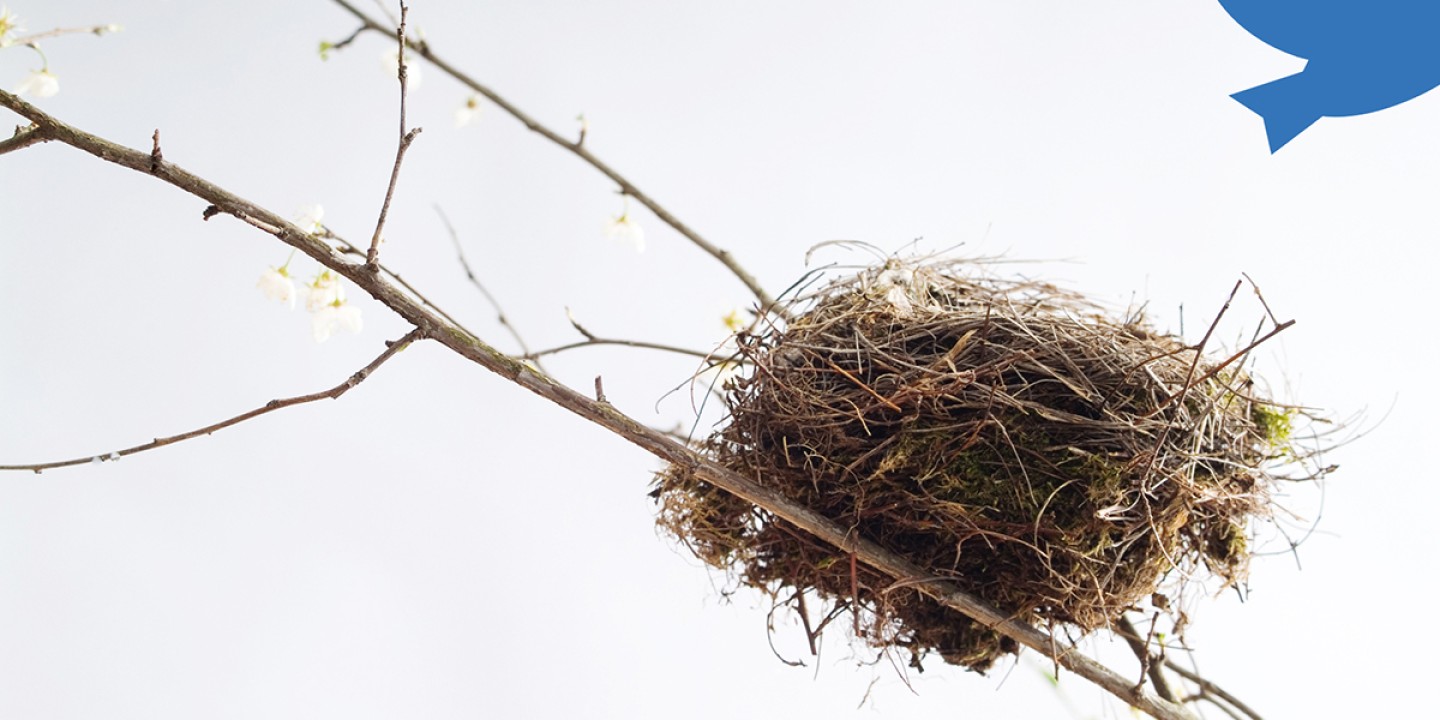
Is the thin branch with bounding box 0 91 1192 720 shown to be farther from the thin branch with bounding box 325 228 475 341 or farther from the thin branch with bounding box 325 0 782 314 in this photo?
the thin branch with bounding box 325 0 782 314

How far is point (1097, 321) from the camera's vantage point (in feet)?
3.32

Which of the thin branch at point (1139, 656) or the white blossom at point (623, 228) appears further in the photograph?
the white blossom at point (623, 228)

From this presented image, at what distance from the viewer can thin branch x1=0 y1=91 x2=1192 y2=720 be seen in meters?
0.87

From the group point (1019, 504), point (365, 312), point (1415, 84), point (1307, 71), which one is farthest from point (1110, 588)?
point (365, 312)

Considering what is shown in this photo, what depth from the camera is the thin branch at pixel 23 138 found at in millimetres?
855

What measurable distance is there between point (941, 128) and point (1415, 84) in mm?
641

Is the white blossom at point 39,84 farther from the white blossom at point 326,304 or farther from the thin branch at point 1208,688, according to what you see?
the thin branch at point 1208,688

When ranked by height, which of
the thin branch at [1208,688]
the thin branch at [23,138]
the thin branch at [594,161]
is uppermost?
the thin branch at [594,161]

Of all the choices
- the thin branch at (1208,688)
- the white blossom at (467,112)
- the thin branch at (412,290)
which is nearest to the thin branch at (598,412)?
the thin branch at (412,290)

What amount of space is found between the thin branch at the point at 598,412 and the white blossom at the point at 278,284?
1.10 ft

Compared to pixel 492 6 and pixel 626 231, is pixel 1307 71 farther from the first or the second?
pixel 492 6

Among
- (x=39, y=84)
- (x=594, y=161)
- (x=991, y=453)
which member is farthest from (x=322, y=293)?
(x=991, y=453)

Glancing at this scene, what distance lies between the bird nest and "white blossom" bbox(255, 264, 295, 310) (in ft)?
1.66

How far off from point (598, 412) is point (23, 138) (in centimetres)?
50
